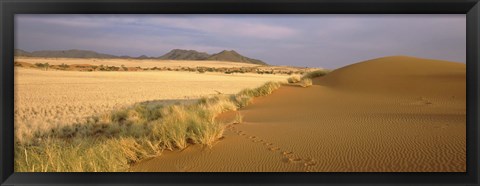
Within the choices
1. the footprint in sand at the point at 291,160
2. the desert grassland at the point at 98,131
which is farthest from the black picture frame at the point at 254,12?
the footprint in sand at the point at 291,160

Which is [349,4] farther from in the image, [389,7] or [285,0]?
[285,0]

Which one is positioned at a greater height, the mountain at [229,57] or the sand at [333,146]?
the mountain at [229,57]

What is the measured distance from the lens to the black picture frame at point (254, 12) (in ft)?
13.3

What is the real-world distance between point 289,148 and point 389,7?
2496mm

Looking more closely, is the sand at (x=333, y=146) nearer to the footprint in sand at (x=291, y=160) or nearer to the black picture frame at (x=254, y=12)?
the footprint in sand at (x=291, y=160)

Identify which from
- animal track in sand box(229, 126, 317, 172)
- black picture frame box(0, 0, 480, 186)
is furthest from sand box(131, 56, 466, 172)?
black picture frame box(0, 0, 480, 186)

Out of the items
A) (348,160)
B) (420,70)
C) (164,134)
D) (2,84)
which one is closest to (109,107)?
(164,134)

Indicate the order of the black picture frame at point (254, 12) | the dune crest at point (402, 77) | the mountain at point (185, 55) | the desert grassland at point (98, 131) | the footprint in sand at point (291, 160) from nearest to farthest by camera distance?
the black picture frame at point (254, 12), the footprint in sand at point (291, 160), the desert grassland at point (98, 131), the dune crest at point (402, 77), the mountain at point (185, 55)

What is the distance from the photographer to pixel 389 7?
4.10 meters

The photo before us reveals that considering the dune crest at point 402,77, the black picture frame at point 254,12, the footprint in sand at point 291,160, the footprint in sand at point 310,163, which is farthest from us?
the dune crest at point 402,77

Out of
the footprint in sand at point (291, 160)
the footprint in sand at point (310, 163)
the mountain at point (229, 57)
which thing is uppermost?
the mountain at point (229, 57)

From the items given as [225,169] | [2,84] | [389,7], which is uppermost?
[389,7]

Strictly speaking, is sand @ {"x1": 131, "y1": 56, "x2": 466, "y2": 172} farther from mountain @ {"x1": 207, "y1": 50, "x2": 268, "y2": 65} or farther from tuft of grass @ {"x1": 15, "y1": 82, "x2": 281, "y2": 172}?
mountain @ {"x1": 207, "y1": 50, "x2": 268, "y2": 65}

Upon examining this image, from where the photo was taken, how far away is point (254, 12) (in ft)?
13.7
